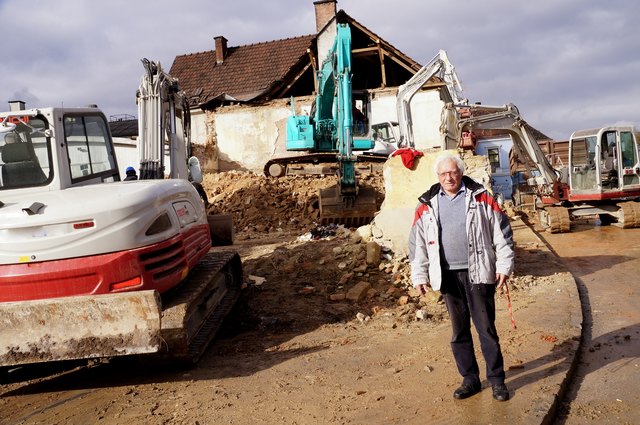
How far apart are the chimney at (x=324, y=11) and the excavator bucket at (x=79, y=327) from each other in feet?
78.6

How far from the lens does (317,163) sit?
1842cm

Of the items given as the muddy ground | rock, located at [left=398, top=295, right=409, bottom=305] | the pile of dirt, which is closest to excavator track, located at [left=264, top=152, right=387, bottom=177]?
the pile of dirt

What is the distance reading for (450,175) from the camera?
3.77m

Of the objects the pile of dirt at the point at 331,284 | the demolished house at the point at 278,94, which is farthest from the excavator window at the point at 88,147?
the demolished house at the point at 278,94

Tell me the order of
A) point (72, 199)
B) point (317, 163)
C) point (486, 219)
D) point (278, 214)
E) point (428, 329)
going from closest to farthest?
point (486, 219), point (72, 199), point (428, 329), point (278, 214), point (317, 163)

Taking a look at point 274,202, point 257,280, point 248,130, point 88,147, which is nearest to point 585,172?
point 274,202

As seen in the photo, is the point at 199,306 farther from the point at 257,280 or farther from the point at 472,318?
the point at 472,318

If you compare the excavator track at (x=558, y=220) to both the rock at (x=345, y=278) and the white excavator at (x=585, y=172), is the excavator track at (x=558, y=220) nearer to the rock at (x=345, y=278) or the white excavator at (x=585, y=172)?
the white excavator at (x=585, y=172)

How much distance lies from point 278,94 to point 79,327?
2145 cm

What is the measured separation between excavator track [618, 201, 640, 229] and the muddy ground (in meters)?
6.03

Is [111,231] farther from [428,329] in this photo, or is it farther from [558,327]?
[558,327]

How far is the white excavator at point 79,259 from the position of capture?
4.45 meters

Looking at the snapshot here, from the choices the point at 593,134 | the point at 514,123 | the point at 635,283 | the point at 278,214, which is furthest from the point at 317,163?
the point at 635,283

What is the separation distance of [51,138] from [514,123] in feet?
38.4
